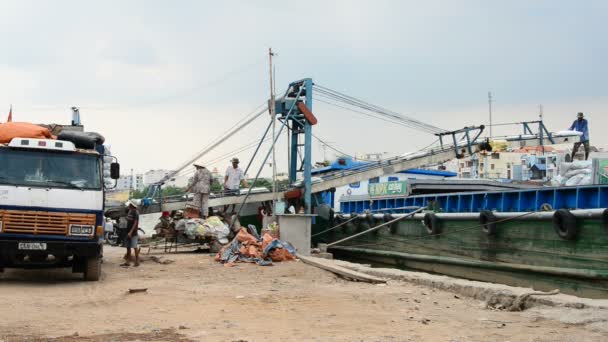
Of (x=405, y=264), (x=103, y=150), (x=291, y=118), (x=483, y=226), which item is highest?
(x=291, y=118)

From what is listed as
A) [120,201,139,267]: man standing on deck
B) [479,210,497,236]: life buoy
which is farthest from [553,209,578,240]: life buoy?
[120,201,139,267]: man standing on deck

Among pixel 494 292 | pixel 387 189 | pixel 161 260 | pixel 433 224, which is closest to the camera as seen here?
pixel 494 292

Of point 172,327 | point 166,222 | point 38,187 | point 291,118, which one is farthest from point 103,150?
point 172,327

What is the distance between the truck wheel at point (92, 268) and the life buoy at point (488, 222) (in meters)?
7.22

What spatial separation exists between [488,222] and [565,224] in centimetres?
227

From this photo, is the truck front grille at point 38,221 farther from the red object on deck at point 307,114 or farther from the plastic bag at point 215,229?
the red object on deck at point 307,114

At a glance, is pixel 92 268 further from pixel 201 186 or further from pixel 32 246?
pixel 201 186

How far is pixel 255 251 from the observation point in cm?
1471

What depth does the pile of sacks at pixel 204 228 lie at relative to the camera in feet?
55.8

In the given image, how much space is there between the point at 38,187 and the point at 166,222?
7.77 m

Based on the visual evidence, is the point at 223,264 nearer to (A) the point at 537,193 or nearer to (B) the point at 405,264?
(B) the point at 405,264

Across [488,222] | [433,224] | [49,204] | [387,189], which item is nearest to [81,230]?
[49,204]

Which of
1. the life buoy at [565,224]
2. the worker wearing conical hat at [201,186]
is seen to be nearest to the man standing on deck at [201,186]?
the worker wearing conical hat at [201,186]

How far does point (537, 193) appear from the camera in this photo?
518 inches
